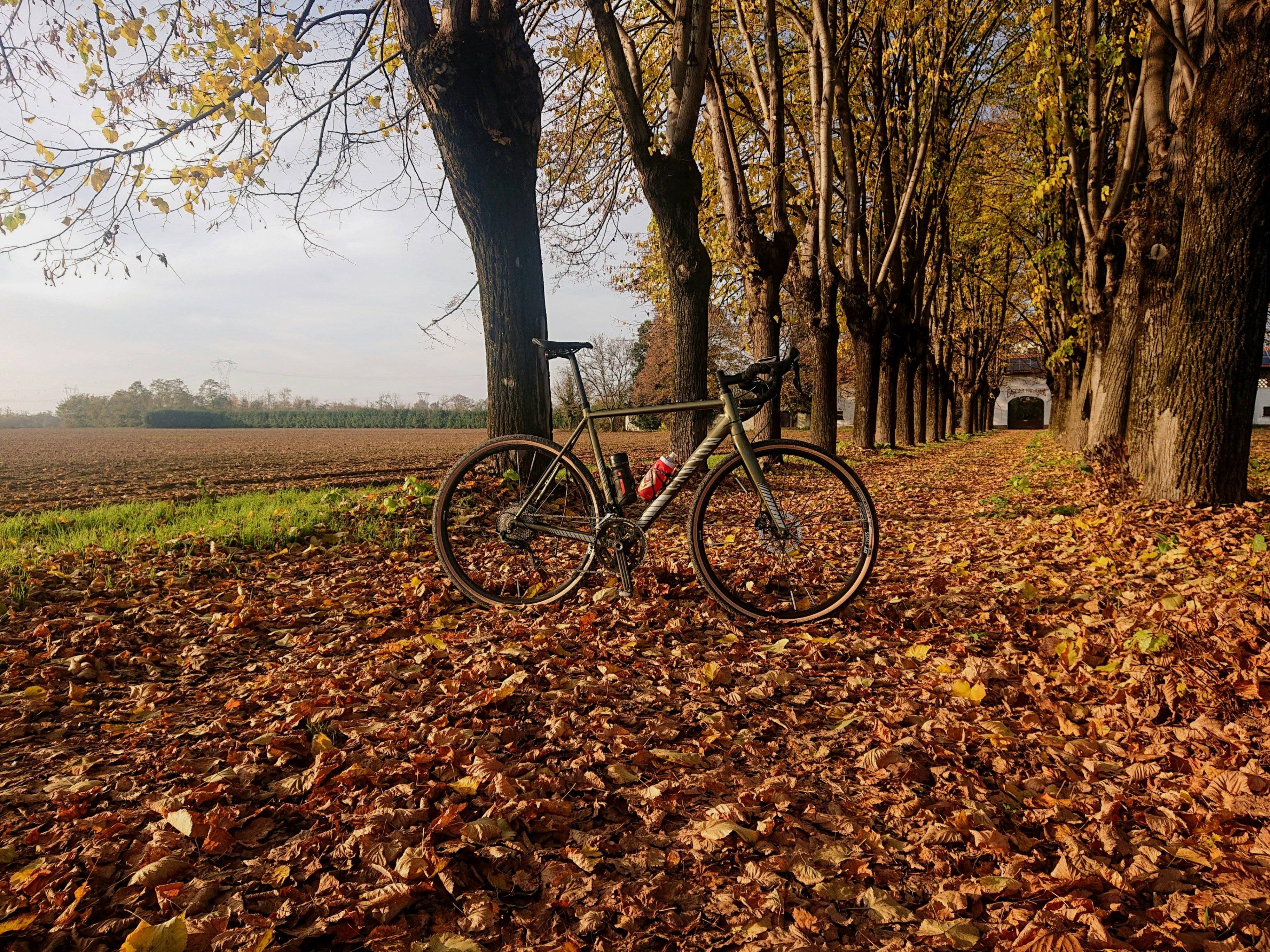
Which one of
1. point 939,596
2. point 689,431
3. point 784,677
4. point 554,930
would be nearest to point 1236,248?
point 939,596

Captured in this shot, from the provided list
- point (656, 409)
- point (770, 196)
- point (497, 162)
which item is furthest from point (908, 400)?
point (656, 409)

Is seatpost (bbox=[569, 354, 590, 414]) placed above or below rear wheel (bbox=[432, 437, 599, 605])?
above

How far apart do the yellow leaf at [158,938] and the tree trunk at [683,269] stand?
623 cm

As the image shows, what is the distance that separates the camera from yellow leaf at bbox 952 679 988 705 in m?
3.01

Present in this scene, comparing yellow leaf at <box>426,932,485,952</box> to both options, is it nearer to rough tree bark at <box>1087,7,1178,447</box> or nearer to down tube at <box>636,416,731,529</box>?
down tube at <box>636,416,731,529</box>

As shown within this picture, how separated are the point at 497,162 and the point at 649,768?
5442 millimetres

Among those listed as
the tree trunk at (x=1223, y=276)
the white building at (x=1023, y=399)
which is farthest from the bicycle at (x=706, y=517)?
the white building at (x=1023, y=399)

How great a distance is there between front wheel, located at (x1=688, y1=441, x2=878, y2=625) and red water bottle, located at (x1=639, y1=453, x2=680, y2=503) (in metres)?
0.28

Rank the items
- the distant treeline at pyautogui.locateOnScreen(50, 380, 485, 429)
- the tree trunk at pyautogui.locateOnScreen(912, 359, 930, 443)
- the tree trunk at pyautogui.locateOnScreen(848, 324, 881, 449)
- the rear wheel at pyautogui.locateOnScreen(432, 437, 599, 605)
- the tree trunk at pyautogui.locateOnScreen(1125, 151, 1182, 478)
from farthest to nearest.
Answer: the distant treeline at pyautogui.locateOnScreen(50, 380, 485, 429), the tree trunk at pyautogui.locateOnScreen(912, 359, 930, 443), the tree trunk at pyautogui.locateOnScreen(848, 324, 881, 449), the tree trunk at pyautogui.locateOnScreen(1125, 151, 1182, 478), the rear wheel at pyautogui.locateOnScreen(432, 437, 599, 605)

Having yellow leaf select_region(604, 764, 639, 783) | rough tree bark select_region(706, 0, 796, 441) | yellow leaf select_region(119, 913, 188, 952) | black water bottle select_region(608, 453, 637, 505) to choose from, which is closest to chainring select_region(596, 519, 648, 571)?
black water bottle select_region(608, 453, 637, 505)

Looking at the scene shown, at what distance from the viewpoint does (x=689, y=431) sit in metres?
7.44

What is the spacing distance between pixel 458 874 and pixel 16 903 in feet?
3.71

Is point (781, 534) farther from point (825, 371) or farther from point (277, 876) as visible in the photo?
point (825, 371)

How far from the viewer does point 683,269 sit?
8.25 meters
